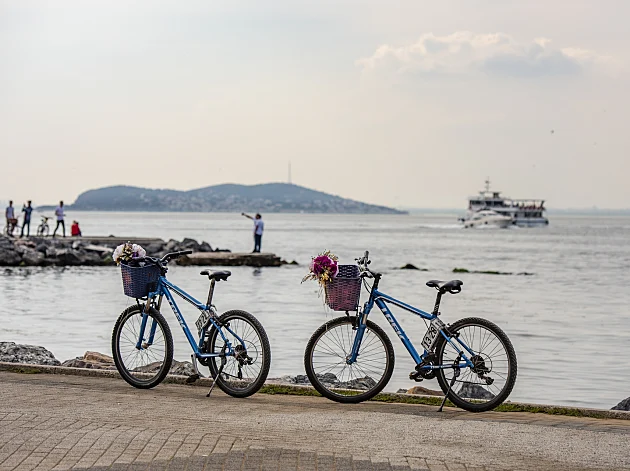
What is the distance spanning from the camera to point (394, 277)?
126 ft

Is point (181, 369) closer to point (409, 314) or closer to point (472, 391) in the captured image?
point (472, 391)

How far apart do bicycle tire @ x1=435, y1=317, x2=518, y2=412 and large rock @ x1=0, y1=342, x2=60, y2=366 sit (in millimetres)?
5960

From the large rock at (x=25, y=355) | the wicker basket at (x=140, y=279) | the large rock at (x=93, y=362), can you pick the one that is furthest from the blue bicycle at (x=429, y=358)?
the large rock at (x=25, y=355)

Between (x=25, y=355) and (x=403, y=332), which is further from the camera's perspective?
(x=25, y=355)

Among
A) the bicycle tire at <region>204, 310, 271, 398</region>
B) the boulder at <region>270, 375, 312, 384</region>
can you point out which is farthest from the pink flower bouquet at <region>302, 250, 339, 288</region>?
the boulder at <region>270, 375, 312, 384</region>

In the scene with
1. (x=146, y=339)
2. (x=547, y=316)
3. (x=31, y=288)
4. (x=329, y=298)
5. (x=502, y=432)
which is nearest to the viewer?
(x=502, y=432)

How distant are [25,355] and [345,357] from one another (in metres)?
5.72

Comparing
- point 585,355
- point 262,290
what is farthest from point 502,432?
point 262,290

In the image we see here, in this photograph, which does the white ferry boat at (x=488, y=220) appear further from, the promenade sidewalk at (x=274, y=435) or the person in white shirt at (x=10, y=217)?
the promenade sidewalk at (x=274, y=435)

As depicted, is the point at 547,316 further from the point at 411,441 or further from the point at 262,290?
the point at 411,441

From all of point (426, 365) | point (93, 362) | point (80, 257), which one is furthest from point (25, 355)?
point (80, 257)

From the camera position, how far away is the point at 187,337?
9023 mm

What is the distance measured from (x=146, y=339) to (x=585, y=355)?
9.14 meters

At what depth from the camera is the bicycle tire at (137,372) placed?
29.3 feet
